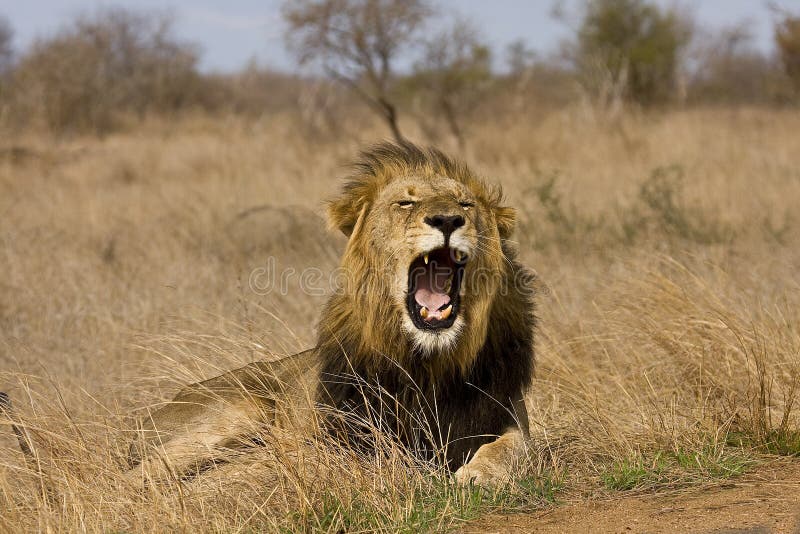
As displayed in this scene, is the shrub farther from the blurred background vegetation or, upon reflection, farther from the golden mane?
the golden mane

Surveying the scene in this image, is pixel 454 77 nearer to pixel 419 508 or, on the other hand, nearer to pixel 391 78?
pixel 391 78

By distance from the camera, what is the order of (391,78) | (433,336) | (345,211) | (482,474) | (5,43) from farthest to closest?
(5,43) → (391,78) → (345,211) → (433,336) → (482,474)

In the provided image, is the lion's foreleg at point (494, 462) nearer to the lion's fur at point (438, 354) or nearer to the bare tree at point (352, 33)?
the lion's fur at point (438, 354)

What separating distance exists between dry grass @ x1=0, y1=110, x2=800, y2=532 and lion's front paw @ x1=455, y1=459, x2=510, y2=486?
57 millimetres

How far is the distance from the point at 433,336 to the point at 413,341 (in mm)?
96

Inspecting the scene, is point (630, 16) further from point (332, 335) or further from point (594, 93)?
point (332, 335)

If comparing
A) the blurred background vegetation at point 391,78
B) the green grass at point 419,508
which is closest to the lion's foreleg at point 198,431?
the green grass at point 419,508

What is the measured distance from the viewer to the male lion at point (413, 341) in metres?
3.73

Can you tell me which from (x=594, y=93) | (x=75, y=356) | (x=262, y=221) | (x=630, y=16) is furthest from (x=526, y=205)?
(x=630, y=16)

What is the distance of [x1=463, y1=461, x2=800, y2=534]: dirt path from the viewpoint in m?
3.19

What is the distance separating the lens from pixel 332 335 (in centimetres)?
396

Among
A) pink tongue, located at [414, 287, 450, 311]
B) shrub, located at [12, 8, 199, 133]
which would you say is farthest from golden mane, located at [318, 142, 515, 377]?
shrub, located at [12, 8, 199, 133]

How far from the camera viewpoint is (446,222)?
3598mm

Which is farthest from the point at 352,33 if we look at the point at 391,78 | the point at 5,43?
the point at 5,43
